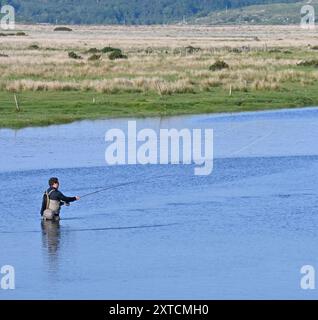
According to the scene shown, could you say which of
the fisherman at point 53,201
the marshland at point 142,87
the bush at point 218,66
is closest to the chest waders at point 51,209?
the fisherman at point 53,201

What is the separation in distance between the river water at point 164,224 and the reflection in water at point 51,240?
22 mm

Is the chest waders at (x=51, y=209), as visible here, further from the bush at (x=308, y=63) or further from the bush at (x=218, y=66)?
the bush at (x=308, y=63)

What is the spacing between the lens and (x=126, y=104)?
136ft

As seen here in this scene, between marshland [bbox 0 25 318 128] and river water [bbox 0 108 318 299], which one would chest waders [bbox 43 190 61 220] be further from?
marshland [bbox 0 25 318 128]

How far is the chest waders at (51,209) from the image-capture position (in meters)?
20.6

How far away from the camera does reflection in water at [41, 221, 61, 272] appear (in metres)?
17.7

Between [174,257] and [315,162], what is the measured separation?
10839 millimetres

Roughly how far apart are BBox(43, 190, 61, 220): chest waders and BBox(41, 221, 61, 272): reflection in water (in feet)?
0.35

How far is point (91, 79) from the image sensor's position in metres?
50.6

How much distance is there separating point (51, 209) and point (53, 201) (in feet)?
0.56

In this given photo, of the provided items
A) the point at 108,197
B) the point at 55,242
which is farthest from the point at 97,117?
the point at 55,242

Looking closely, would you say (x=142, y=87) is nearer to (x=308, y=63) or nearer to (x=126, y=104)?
Result: (x=126, y=104)

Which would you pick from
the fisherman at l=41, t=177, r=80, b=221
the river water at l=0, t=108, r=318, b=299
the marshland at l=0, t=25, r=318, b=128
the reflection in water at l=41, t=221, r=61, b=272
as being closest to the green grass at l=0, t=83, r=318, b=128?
the marshland at l=0, t=25, r=318, b=128

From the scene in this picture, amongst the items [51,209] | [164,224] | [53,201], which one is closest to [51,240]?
[51,209]
